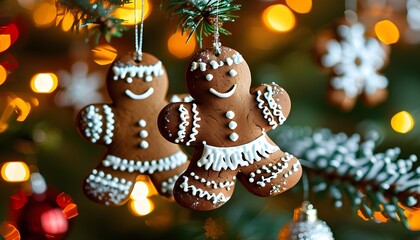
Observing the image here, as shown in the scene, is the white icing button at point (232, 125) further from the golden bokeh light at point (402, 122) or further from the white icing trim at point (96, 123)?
the golden bokeh light at point (402, 122)

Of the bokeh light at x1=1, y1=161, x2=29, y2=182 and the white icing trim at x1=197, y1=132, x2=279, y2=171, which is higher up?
the white icing trim at x1=197, y1=132, x2=279, y2=171

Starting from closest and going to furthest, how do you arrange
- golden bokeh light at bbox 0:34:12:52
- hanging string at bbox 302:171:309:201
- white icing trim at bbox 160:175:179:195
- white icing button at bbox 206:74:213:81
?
white icing button at bbox 206:74:213:81, white icing trim at bbox 160:175:179:195, hanging string at bbox 302:171:309:201, golden bokeh light at bbox 0:34:12:52

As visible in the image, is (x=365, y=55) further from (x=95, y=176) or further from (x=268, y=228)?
(x=95, y=176)

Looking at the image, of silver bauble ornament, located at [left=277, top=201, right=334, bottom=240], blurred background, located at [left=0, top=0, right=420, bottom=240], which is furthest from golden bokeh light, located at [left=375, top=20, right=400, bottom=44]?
silver bauble ornament, located at [left=277, top=201, right=334, bottom=240]

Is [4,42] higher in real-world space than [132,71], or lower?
lower

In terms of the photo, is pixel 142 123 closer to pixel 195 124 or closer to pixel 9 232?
pixel 195 124

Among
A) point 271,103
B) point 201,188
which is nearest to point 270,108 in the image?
point 271,103

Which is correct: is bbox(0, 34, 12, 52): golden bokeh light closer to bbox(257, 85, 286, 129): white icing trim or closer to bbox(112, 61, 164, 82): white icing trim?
bbox(112, 61, 164, 82): white icing trim
